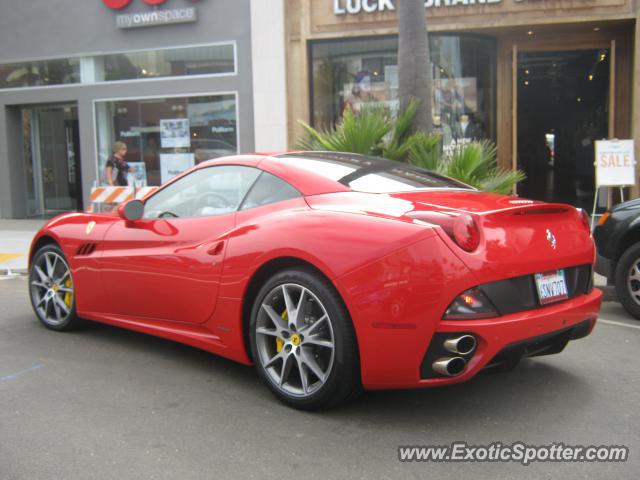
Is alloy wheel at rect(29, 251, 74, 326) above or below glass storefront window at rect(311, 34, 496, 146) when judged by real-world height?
below

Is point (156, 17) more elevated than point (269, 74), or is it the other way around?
point (156, 17)

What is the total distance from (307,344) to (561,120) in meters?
12.5

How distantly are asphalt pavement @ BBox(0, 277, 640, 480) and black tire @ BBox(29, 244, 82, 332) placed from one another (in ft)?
2.06

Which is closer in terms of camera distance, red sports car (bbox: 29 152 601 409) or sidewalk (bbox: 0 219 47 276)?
red sports car (bbox: 29 152 601 409)

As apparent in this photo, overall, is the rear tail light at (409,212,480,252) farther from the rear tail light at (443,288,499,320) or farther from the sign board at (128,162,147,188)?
the sign board at (128,162,147,188)

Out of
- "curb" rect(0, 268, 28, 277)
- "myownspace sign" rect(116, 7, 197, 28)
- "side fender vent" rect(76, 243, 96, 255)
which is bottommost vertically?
"curb" rect(0, 268, 28, 277)

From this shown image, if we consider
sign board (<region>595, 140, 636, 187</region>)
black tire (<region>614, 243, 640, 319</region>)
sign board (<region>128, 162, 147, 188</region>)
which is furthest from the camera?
sign board (<region>128, 162, 147, 188</region>)

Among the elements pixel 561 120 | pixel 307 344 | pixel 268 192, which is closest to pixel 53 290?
pixel 268 192

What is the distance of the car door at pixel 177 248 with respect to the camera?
4297 millimetres

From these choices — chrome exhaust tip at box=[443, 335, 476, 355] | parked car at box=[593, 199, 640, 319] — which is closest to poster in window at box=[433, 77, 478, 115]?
parked car at box=[593, 199, 640, 319]

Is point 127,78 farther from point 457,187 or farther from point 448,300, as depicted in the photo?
point 448,300

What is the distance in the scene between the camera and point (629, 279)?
19.9 ft

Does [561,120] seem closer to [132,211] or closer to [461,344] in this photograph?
[132,211]

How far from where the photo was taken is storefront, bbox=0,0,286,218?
13945mm
